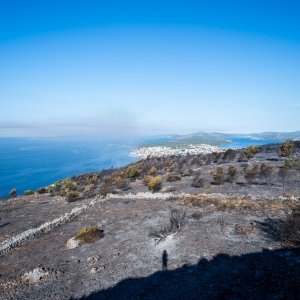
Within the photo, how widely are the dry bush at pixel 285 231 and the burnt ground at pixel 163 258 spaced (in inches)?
9.0

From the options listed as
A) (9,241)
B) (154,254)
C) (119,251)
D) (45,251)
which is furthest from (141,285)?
(9,241)

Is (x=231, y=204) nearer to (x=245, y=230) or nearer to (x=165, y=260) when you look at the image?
(x=245, y=230)

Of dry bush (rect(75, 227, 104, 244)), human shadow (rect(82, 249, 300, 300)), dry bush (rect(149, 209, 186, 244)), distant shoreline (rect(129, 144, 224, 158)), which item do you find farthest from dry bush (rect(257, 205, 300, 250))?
distant shoreline (rect(129, 144, 224, 158))

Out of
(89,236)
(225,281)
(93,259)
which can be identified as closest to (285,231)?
(225,281)

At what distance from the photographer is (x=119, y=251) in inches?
488

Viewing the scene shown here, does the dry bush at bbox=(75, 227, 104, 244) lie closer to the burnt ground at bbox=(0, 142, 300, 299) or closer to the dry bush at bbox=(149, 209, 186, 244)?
the burnt ground at bbox=(0, 142, 300, 299)

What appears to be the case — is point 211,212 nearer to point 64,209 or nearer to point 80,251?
point 80,251

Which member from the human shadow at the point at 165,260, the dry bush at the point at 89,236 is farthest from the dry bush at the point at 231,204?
the dry bush at the point at 89,236

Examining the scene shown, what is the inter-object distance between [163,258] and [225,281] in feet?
9.82

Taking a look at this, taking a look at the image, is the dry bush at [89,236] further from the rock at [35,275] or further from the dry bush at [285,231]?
the dry bush at [285,231]

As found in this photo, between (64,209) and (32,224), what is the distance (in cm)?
419

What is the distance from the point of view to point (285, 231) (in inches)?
462

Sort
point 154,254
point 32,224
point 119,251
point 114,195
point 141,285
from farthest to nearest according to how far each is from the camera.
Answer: point 114,195 → point 32,224 → point 119,251 → point 154,254 → point 141,285

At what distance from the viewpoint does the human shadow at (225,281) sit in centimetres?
809
